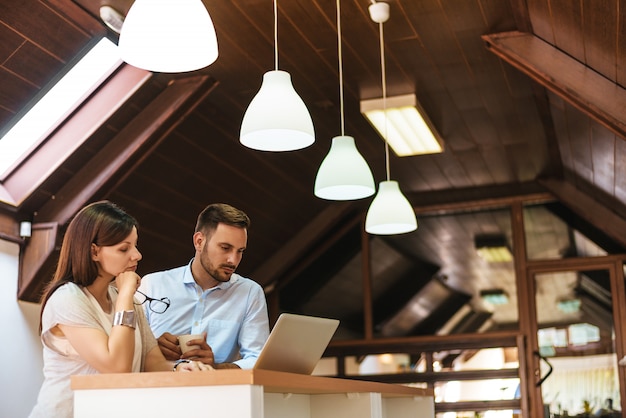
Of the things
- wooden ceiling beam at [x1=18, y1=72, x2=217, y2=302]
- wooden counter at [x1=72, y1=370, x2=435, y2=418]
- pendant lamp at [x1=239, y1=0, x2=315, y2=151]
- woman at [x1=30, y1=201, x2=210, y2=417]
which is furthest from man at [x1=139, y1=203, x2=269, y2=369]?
wooden ceiling beam at [x1=18, y1=72, x2=217, y2=302]

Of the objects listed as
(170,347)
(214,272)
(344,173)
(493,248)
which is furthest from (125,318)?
(493,248)

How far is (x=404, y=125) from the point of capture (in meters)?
5.84

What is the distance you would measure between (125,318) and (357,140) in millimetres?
4411

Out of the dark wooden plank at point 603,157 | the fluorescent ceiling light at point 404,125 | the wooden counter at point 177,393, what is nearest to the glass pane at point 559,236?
the dark wooden plank at point 603,157

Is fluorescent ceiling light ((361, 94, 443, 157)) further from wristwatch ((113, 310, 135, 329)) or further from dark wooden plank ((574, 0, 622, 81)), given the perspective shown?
wristwatch ((113, 310, 135, 329))

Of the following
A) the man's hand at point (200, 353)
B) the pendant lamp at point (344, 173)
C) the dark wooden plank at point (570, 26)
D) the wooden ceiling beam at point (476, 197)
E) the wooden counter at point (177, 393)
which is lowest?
the wooden counter at point (177, 393)

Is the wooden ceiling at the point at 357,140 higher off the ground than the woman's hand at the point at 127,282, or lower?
higher

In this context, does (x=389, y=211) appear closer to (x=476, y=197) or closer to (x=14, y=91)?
(x=14, y=91)

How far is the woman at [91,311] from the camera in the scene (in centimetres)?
230

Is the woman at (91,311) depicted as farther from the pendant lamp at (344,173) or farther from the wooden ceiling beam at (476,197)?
the wooden ceiling beam at (476,197)

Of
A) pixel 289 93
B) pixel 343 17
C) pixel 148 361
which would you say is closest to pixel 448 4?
pixel 343 17

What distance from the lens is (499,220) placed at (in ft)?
26.4

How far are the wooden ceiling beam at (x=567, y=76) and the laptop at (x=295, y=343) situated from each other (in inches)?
88.7

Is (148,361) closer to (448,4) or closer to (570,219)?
(448,4)
